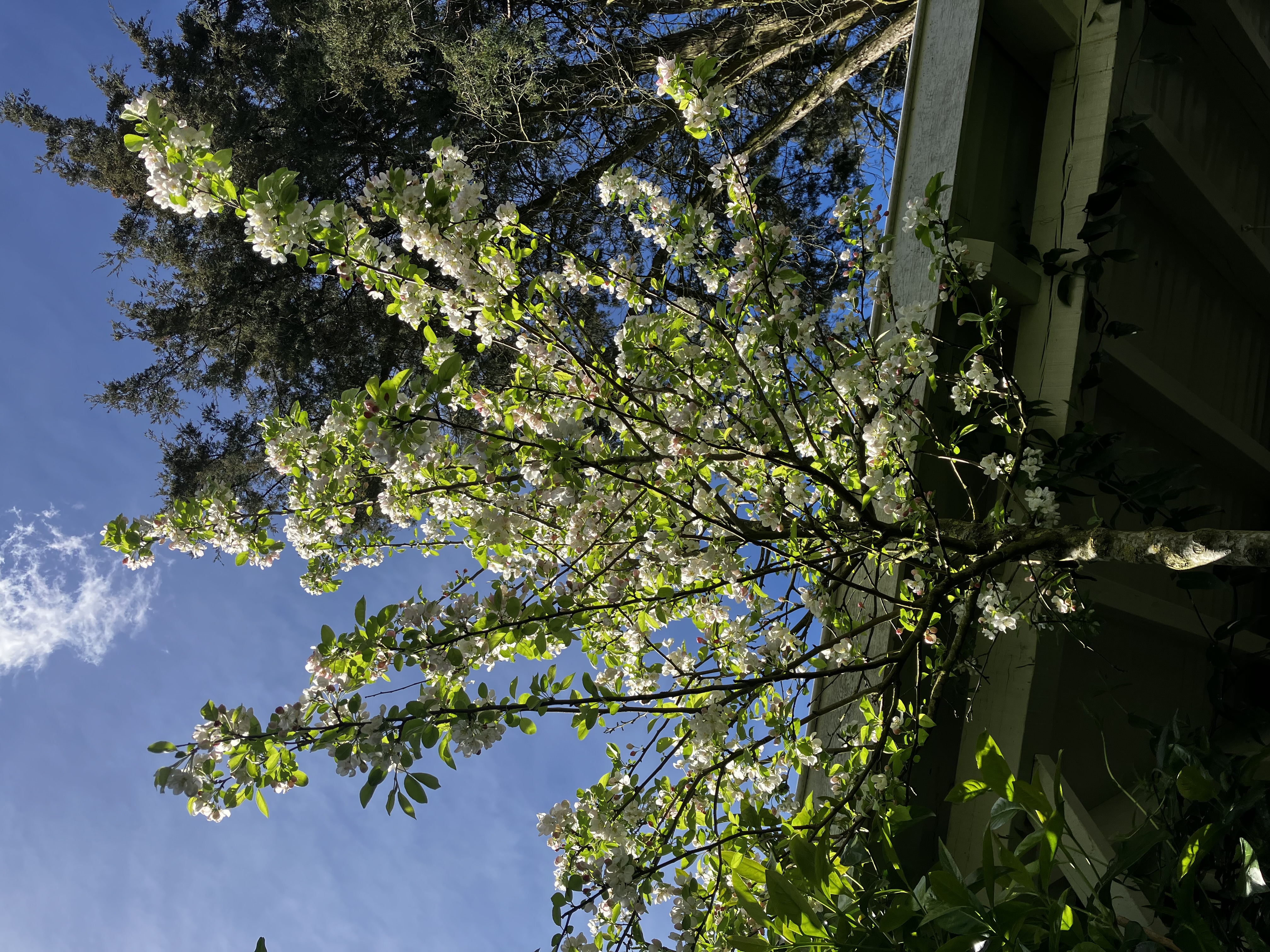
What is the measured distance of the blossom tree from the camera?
1256mm

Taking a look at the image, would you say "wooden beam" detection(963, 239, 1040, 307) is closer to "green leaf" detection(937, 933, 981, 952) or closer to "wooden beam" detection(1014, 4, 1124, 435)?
"wooden beam" detection(1014, 4, 1124, 435)

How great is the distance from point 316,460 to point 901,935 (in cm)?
139

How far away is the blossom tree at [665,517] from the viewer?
4.12 ft

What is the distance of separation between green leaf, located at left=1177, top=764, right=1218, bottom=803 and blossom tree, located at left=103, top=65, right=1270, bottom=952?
454 millimetres

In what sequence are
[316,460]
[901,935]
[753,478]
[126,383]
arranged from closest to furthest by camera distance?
[901,935] → [316,460] → [753,478] → [126,383]

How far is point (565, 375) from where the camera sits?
1773 millimetres

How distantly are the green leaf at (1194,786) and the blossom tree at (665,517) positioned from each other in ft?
1.49

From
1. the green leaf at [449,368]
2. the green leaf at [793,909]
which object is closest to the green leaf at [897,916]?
the green leaf at [793,909]

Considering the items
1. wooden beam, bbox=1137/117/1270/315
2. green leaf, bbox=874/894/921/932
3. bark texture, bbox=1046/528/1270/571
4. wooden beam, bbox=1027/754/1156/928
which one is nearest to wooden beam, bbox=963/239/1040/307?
wooden beam, bbox=1137/117/1270/315

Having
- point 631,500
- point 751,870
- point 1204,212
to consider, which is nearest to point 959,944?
point 751,870

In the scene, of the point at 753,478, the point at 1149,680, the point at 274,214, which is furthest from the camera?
the point at 1149,680

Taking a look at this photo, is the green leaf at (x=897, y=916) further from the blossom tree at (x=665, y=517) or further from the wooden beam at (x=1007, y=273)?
the wooden beam at (x=1007, y=273)

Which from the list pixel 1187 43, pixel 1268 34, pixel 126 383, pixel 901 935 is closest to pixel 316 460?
pixel 901 935

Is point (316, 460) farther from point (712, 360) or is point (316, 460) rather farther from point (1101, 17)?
point (1101, 17)
